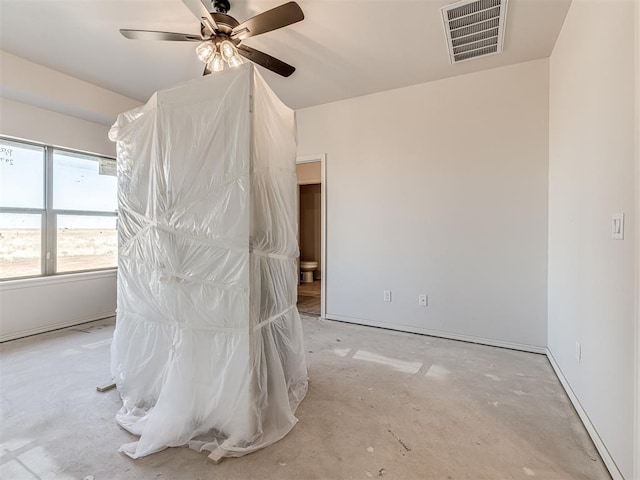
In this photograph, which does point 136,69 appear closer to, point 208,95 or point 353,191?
point 208,95

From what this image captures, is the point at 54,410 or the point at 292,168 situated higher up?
the point at 292,168

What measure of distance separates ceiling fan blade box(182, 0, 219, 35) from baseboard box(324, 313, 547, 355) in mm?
3003

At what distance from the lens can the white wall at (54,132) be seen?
9.52ft

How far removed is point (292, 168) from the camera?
7.02 ft

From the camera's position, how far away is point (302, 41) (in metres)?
2.46

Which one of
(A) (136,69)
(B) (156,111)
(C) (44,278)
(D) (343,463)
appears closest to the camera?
(D) (343,463)

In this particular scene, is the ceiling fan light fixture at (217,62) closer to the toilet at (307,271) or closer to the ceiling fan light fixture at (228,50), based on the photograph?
the ceiling fan light fixture at (228,50)

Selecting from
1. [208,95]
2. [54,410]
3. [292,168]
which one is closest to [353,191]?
[292,168]

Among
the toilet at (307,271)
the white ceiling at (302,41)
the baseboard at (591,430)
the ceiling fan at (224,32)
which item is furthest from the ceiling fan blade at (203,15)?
the toilet at (307,271)

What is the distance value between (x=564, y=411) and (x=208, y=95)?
9.22 feet

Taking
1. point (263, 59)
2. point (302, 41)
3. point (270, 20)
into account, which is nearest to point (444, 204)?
point (302, 41)

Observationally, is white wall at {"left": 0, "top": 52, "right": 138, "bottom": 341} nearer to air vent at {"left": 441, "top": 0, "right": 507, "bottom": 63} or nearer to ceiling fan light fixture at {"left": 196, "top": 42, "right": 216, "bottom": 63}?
ceiling fan light fixture at {"left": 196, "top": 42, "right": 216, "bottom": 63}

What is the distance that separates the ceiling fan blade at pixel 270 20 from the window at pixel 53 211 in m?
2.96

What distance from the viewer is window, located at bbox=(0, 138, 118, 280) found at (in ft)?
10.2
